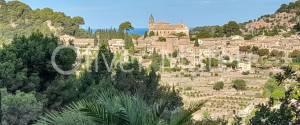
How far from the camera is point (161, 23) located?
239 ft

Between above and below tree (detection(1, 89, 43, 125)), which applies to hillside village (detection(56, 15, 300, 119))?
below

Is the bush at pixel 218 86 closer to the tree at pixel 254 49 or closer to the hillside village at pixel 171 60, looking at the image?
the hillside village at pixel 171 60

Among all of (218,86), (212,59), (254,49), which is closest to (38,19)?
(212,59)

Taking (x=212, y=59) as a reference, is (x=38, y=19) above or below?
above

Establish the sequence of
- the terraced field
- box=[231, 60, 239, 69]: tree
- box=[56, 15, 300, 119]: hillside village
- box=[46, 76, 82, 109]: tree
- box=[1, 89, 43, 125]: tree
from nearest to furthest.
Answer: box=[1, 89, 43, 125]: tree
box=[46, 76, 82, 109]: tree
the terraced field
box=[56, 15, 300, 119]: hillside village
box=[231, 60, 239, 69]: tree

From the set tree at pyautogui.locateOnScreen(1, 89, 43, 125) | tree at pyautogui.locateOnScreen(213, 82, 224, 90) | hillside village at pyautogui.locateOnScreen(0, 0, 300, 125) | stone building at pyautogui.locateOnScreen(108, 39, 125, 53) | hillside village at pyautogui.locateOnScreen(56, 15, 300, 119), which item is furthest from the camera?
stone building at pyautogui.locateOnScreen(108, 39, 125, 53)

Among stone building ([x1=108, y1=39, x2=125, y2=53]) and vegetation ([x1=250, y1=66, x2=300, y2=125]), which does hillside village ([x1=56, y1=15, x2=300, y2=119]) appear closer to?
stone building ([x1=108, y1=39, x2=125, y2=53])

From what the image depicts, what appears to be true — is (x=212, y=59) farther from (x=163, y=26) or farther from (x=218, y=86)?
(x=163, y=26)

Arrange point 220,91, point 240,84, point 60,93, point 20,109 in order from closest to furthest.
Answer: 1. point 20,109
2. point 60,93
3. point 220,91
4. point 240,84

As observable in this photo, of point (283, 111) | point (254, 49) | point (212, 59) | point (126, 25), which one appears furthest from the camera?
point (126, 25)

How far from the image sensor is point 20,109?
9.14 metres

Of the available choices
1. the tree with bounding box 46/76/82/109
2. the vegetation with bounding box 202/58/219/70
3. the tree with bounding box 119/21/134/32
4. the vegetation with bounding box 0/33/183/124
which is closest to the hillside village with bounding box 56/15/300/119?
the vegetation with bounding box 202/58/219/70

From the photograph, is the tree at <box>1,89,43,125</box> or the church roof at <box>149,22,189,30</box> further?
the church roof at <box>149,22,189,30</box>

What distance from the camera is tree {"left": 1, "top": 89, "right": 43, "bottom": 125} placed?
9016 mm
